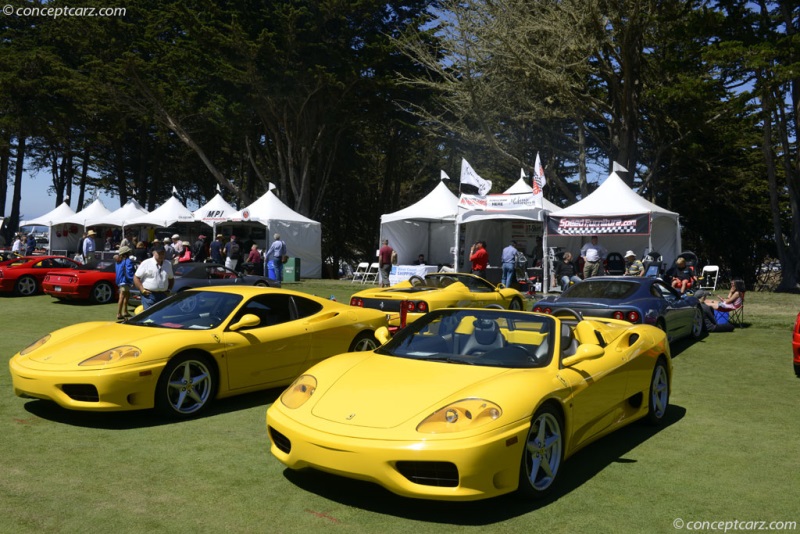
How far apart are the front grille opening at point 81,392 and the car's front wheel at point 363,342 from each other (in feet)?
9.73

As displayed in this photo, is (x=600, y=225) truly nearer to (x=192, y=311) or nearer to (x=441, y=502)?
(x=192, y=311)

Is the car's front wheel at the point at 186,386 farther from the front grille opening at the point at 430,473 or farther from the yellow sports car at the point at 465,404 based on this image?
the front grille opening at the point at 430,473

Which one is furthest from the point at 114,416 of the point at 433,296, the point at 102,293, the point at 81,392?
the point at 102,293

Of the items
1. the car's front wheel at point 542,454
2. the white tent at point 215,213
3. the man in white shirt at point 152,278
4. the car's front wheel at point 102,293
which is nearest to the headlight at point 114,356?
the car's front wheel at point 542,454

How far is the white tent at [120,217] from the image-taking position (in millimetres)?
35031

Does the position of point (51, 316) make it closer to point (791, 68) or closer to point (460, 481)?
point (460, 481)

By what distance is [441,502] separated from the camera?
15.0 feet

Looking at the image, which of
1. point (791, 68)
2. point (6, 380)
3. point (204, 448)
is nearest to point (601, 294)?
point (204, 448)

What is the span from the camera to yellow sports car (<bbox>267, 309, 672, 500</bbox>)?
4.17 metres

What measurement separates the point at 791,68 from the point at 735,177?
1232 cm

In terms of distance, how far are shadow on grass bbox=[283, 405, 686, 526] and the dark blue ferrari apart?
5.09m

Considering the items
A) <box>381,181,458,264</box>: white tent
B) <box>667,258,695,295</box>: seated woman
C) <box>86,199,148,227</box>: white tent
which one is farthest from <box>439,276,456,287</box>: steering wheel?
<box>86,199,148,227</box>: white tent

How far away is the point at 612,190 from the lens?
857 inches

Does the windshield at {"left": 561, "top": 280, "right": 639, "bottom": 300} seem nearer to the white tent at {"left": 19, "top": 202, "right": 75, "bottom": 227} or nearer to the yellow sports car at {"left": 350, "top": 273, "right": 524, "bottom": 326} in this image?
the yellow sports car at {"left": 350, "top": 273, "right": 524, "bottom": 326}
